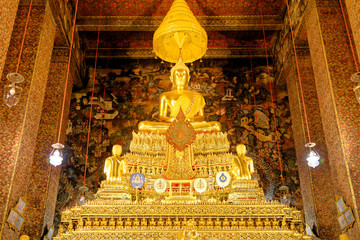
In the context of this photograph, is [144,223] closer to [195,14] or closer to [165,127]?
[165,127]

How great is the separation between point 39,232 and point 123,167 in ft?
6.45

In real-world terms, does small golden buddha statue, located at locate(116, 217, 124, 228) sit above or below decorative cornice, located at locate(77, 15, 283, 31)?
below

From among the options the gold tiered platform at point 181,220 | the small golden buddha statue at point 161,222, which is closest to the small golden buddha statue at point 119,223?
the gold tiered platform at point 181,220

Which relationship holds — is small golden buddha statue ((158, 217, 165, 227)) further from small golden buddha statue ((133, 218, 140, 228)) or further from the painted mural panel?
the painted mural panel

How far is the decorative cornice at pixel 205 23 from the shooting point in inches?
318

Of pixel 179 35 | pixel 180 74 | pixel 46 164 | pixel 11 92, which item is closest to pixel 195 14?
pixel 179 35

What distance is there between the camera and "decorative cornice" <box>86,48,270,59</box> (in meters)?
9.05

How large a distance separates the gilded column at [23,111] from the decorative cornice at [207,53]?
129 inches

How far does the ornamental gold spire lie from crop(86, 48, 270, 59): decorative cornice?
2.09 metres

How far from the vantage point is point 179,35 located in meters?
6.41

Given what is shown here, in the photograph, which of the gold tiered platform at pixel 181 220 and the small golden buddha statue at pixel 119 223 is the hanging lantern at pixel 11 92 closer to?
the gold tiered platform at pixel 181 220

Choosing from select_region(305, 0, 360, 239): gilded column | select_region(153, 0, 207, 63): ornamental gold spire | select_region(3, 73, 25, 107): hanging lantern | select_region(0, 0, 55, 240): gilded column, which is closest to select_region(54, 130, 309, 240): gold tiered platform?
select_region(0, 0, 55, 240): gilded column

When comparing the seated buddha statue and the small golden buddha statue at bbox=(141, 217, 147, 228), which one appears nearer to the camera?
the small golden buddha statue at bbox=(141, 217, 147, 228)

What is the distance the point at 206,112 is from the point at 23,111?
4.78m
